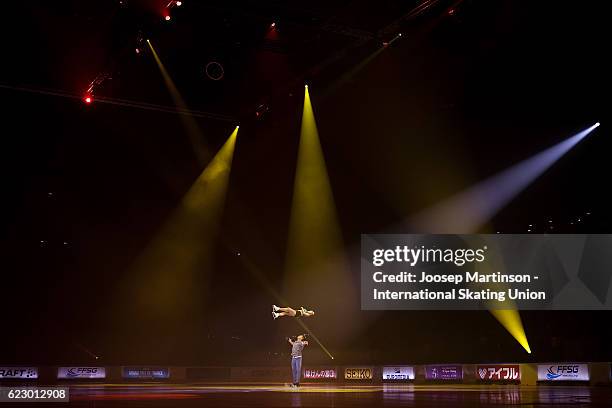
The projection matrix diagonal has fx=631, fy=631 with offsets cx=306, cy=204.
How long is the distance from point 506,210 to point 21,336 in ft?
57.3

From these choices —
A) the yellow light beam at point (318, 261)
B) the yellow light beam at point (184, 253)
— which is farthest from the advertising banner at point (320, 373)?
the yellow light beam at point (184, 253)

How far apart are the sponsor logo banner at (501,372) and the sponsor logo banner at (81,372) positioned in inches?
452

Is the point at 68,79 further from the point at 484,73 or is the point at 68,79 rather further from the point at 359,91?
the point at 484,73

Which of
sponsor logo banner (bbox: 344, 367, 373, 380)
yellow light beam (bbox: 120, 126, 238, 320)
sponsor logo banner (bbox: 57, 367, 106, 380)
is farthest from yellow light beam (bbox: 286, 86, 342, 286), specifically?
sponsor logo banner (bbox: 57, 367, 106, 380)

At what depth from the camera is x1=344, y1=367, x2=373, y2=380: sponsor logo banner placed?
1978 cm

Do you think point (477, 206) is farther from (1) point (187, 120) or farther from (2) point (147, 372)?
(2) point (147, 372)

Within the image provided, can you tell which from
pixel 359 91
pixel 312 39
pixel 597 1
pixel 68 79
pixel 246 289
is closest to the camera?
pixel 597 1

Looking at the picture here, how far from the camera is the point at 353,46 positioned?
566 inches

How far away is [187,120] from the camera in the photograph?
725 inches

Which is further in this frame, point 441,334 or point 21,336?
point 441,334

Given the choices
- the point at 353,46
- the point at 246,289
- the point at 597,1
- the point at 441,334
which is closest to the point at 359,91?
the point at 353,46

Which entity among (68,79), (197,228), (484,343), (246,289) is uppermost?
(68,79)

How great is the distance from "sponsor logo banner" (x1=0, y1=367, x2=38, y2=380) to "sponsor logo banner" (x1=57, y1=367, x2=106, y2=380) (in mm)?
719

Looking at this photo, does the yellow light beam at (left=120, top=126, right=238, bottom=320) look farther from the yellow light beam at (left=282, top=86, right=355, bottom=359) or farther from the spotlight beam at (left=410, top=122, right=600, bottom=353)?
the spotlight beam at (left=410, top=122, right=600, bottom=353)
